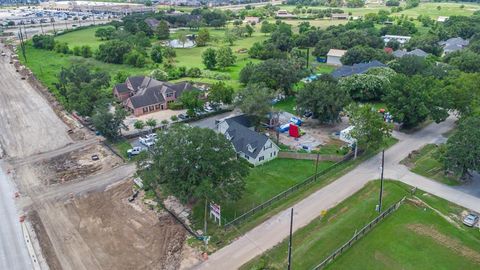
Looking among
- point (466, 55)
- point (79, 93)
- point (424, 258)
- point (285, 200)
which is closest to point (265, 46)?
point (466, 55)

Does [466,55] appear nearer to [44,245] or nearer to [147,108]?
[147,108]

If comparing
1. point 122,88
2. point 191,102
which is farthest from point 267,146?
point 122,88

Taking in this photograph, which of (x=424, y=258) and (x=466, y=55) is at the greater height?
(x=466, y=55)

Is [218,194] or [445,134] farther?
[445,134]

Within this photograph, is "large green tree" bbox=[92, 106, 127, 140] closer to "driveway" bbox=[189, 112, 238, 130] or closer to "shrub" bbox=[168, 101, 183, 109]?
"driveway" bbox=[189, 112, 238, 130]

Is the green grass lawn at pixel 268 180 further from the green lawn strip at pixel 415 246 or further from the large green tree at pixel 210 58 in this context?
the large green tree at pixel 210 58

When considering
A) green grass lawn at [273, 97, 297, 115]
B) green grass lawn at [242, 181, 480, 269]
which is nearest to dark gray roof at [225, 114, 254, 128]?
green grass lawn at [273, 97, 297, 115]

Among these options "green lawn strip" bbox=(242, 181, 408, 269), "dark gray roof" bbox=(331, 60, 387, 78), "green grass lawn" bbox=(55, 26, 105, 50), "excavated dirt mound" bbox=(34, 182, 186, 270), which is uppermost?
"green grass lawn" bbox=(55, 26, 105, 50)
